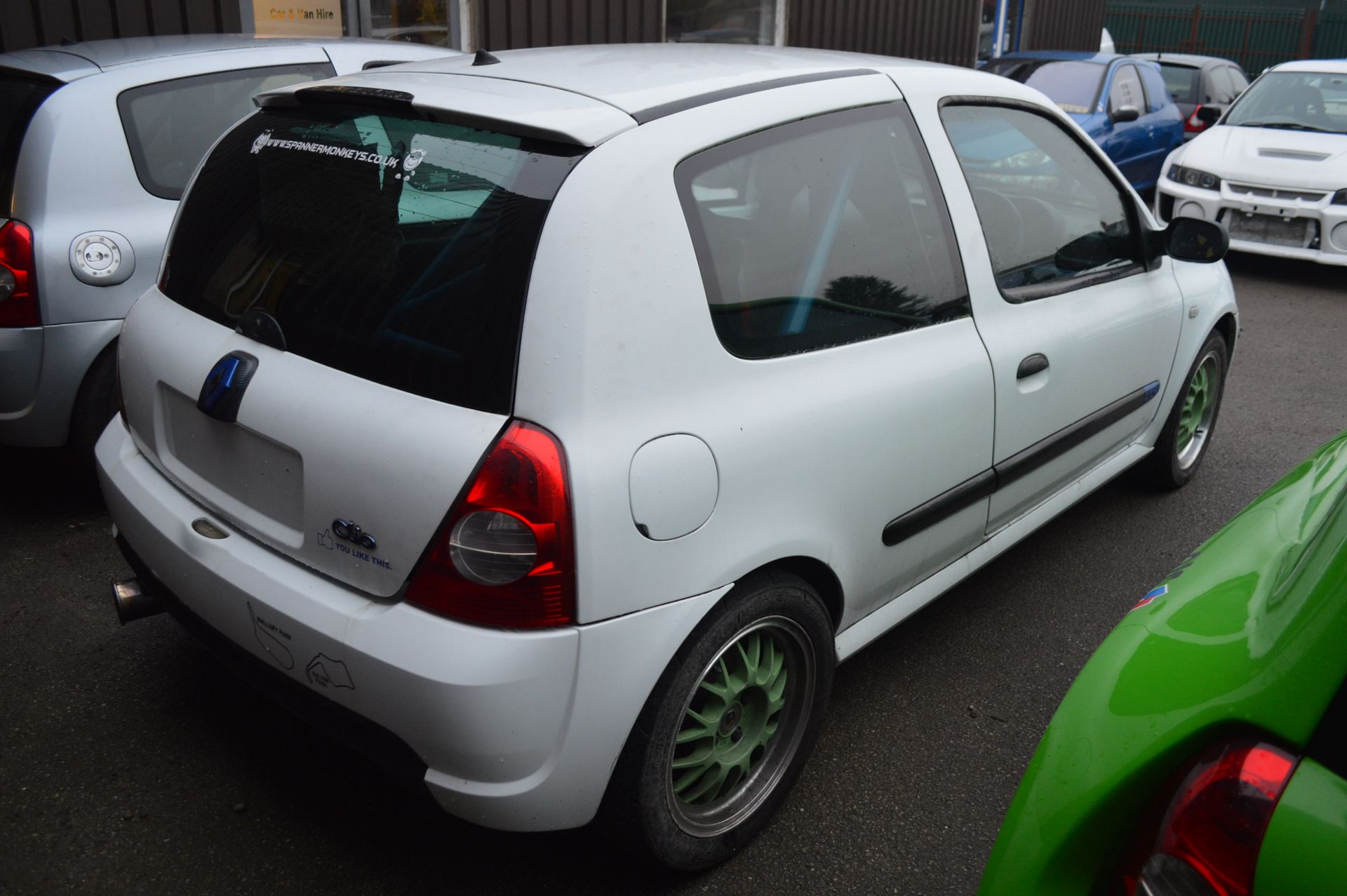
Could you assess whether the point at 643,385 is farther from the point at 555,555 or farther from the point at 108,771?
the point at 108,771

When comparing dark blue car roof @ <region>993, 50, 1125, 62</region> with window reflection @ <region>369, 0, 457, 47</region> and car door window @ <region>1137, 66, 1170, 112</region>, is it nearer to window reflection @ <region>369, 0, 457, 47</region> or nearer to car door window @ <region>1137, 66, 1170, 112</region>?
car door window @ <region>1137, 66, 1170, 112</region>

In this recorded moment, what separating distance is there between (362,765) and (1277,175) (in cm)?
817

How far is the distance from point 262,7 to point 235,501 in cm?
606

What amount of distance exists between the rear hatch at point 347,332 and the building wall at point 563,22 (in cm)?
593

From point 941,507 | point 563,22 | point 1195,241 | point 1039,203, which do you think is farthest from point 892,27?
point 941,507

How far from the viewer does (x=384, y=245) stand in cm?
221

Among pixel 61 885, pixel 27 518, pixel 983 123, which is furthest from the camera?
pixel 27 518

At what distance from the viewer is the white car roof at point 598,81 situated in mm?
2182

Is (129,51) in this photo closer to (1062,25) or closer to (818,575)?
(818,575)

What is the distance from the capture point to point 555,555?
6.33 ft

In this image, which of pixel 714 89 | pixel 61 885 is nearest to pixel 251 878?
pixel 61 885

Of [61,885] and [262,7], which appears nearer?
[61,885]

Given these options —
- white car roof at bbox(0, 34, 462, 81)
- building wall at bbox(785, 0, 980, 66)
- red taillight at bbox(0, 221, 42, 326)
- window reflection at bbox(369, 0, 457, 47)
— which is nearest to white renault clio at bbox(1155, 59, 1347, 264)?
building wall at bbox(785, 0, 980, 66)

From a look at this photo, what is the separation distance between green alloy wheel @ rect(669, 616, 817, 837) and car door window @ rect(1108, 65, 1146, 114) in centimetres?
857
